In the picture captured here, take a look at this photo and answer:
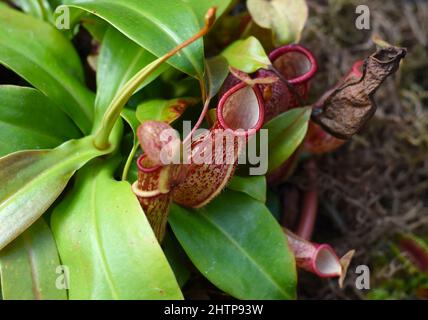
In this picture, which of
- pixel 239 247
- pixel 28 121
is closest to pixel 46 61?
pixel 28 121

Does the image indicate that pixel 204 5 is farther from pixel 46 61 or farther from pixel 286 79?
pixel 46 61

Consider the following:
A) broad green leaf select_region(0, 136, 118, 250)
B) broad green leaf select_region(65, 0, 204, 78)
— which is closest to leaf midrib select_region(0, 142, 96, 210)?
broad green leaf select_region(0, 136, 118, 250)

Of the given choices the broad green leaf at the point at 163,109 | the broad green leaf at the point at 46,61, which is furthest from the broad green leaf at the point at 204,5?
the broad green leaf at the point at 46,61

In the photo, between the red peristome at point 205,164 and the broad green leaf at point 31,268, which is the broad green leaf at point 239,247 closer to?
the red peristome at point 205,164

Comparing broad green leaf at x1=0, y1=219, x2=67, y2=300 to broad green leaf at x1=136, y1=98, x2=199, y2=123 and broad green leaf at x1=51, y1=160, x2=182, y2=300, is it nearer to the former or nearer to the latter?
broad green leaf at x1=51, y1=160, x2=182, y2=300

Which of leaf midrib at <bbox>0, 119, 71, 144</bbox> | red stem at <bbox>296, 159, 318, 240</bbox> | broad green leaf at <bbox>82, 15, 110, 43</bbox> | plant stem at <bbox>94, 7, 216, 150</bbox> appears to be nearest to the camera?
plant stem at <bbox>94, 7, 216, 150</bbox>
